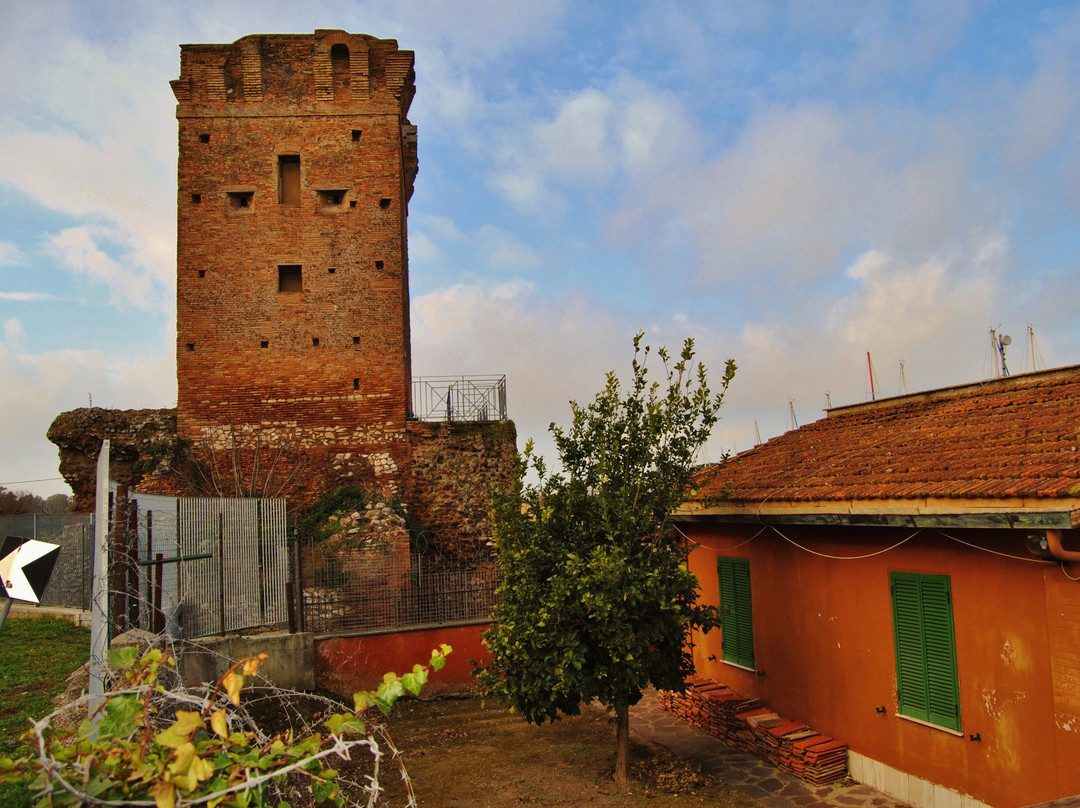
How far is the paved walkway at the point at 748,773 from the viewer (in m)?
7.52

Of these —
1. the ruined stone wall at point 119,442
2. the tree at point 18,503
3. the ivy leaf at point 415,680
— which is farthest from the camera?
the tree at point 18,503

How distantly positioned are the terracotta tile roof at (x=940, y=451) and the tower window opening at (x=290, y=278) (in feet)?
37.6

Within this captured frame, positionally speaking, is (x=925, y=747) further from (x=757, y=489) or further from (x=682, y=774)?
(x=757, y=489)

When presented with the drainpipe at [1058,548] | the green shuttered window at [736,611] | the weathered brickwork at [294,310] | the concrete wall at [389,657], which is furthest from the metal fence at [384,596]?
the drainpipe at [1058,548]

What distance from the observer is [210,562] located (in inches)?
415

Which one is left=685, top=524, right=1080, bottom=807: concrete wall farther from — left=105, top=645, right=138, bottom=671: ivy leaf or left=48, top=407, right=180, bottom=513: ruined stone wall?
left=48, top=407, right=180, bottom=513: ruined stone wall

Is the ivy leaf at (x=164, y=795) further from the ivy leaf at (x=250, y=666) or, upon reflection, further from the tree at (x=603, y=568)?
the tree at (x=603, y=568)

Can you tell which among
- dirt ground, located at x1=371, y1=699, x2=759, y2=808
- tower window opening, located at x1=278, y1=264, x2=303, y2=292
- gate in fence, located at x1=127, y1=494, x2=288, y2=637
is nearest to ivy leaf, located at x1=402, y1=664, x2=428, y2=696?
dirt ground, located at x1=371, y1=699, x2=759, y2=808

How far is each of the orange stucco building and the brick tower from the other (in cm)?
977

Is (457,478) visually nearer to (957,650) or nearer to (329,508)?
(329,508)

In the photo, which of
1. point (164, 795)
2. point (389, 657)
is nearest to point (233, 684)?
point (164, 795)

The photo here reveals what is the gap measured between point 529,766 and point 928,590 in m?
4.95

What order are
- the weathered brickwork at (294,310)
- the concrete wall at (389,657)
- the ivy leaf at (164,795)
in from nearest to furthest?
the ivy leaf at (164,795) → the concrete wall at (389,657) → the weathered brickwork at (294,310)

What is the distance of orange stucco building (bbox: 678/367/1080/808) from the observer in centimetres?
588
